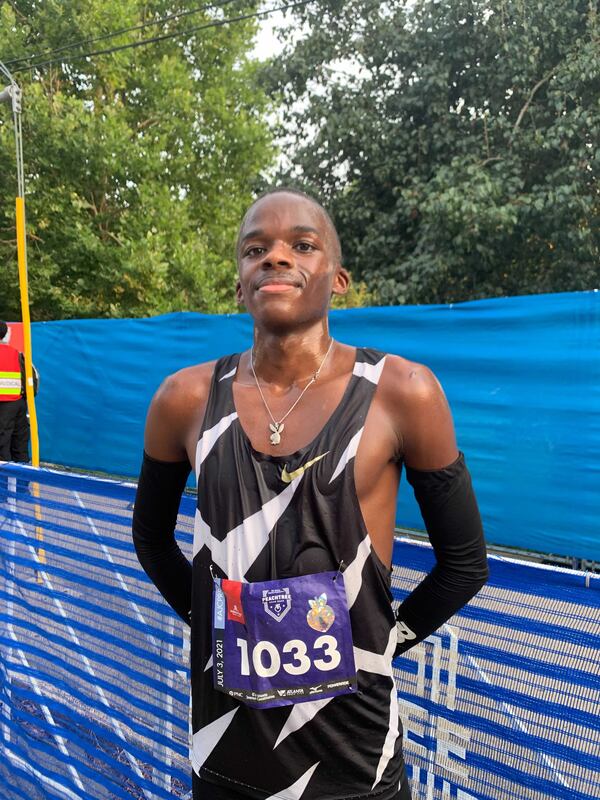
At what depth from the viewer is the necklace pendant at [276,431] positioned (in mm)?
1479

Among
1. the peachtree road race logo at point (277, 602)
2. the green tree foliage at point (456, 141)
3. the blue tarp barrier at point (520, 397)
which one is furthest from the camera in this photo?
the green tree foliage at point (456, 141)

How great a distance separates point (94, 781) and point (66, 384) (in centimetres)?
757

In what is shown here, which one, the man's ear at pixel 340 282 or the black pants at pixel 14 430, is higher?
the man's ear at pixel 340 282

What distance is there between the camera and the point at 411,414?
142 cm

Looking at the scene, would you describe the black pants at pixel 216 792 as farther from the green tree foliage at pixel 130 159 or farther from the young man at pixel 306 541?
the green tree foliage at pixel 130 159

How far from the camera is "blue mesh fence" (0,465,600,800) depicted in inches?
66.6

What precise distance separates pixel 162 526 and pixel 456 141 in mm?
10610

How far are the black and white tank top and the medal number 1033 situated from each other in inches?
2.4

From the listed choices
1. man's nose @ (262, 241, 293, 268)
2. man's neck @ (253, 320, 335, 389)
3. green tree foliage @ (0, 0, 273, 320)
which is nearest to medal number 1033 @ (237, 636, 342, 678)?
man's neck @ (253, 320, 335, 389)

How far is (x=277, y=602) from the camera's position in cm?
137

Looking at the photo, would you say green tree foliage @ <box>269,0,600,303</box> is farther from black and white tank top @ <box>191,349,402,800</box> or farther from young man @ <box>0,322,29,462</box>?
black and white tank top @ <box>191,349,402,800</box>

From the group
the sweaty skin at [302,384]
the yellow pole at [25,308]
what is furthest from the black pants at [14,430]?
the sweaty skin at [302,384]

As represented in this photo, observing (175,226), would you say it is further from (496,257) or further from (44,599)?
(44,599)

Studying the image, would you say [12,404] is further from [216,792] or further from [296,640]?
[296,640]
